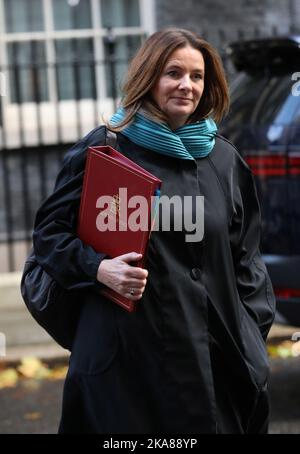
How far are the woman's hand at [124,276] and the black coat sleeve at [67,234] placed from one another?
39 mm

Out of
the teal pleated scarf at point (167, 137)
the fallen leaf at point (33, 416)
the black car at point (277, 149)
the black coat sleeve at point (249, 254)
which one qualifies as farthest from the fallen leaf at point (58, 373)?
the teal pleated scarf at point (167, 137)

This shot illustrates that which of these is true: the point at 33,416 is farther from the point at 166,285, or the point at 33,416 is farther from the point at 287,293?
the point at 166,285

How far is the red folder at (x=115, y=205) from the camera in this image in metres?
2.98

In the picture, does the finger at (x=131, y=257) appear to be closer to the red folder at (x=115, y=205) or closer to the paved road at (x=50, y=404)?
the red folder at (x=115, y=205)

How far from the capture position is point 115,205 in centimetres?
309

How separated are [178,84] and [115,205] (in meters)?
0.43

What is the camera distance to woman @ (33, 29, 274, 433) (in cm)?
308

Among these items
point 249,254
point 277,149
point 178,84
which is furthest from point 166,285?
point 277,149

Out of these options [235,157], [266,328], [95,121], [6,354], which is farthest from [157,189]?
[95,121]

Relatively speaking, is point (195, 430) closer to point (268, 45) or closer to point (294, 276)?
point (294, 276)

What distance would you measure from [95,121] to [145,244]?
228 inches

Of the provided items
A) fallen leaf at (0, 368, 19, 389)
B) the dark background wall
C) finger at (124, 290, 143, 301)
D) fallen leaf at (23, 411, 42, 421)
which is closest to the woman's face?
finger at (124, 290, 143, 301)

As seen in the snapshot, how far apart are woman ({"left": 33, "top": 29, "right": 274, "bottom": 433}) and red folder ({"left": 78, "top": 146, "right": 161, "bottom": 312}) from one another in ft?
0.14

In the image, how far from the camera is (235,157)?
3.36 m
